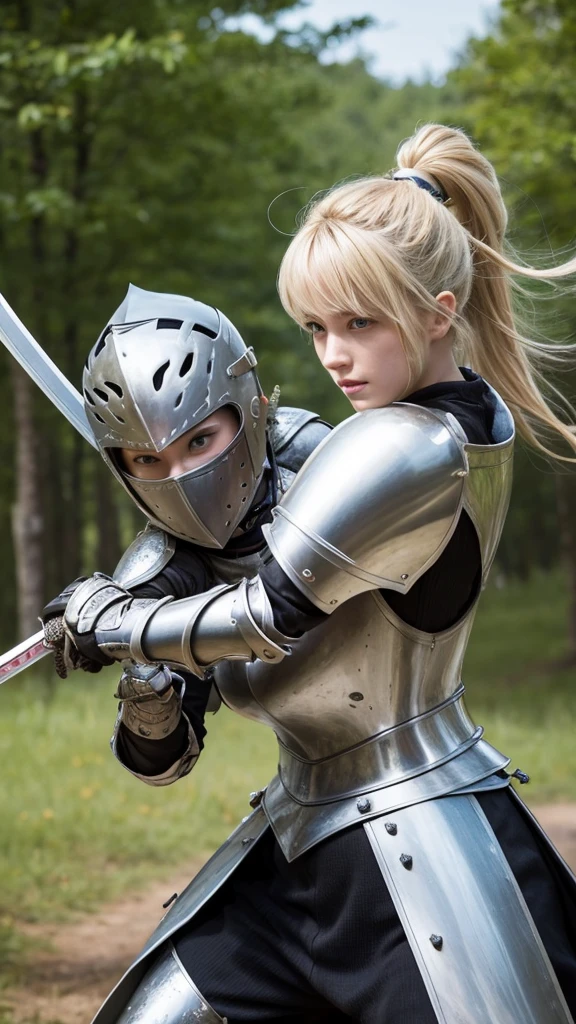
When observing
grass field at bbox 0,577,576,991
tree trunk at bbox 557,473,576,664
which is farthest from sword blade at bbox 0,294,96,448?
tree trunk at bbox 557,473,576,664

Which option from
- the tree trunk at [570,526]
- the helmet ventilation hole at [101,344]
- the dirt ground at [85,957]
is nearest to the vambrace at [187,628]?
the helmet ventilation hole at [101,344]

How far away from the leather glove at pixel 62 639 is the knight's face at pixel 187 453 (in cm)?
23

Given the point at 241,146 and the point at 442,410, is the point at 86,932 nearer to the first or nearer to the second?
the point at 442,410

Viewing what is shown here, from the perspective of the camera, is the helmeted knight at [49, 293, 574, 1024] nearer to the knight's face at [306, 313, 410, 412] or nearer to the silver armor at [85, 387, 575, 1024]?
the silver armor at [85, 387, 575, 1024]

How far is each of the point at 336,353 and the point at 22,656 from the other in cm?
83

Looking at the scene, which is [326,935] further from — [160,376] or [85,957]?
[85,957]

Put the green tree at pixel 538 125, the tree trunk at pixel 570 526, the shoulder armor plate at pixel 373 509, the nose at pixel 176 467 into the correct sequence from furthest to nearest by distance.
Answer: the tree trunk at pixel 570 526 → the green tree at pixel 538 125 → the nose at pixel 176 467 → the shoulder armor plate at pixel 373 509

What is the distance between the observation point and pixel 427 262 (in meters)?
2.07

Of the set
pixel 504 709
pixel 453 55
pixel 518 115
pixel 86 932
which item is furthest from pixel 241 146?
pixel 453 55

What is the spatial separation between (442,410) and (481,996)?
0.95 metres

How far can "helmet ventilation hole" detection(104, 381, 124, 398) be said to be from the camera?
2.16m

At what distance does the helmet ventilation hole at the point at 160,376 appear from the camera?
7.04 feet

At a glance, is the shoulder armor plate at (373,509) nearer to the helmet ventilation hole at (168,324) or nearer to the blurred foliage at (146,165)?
the helmet ventilation hole at (168,324)

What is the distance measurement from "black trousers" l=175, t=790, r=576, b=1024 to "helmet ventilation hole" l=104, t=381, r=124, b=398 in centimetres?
86
